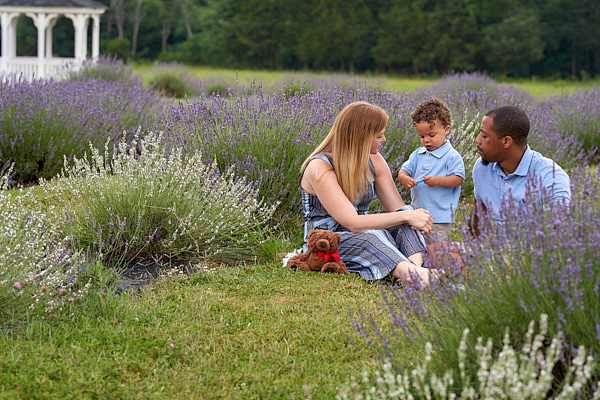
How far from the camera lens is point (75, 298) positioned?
306 centimetres

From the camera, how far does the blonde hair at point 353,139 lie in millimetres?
3656

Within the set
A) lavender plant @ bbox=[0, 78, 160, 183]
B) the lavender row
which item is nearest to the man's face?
the lavender row

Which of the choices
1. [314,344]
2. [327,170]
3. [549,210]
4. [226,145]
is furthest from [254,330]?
[226,145]

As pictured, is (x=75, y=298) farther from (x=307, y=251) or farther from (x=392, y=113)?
(x=392, y=113)

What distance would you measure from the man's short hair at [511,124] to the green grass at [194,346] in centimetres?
113

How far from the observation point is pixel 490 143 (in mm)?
3555

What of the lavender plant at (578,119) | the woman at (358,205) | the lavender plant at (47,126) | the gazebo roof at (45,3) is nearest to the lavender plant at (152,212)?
the woman at (358,205)

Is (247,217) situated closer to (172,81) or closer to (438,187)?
(438,187)

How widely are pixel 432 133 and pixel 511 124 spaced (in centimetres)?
64

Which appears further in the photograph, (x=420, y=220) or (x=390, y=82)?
(x=390, y=82)

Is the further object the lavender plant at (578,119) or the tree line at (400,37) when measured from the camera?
the tree line at (400,37)

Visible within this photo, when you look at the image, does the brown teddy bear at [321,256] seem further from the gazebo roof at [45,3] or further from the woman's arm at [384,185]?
the gazebo roof at [45,3]

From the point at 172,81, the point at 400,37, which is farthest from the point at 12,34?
the point at 400,37

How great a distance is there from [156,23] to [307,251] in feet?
140
